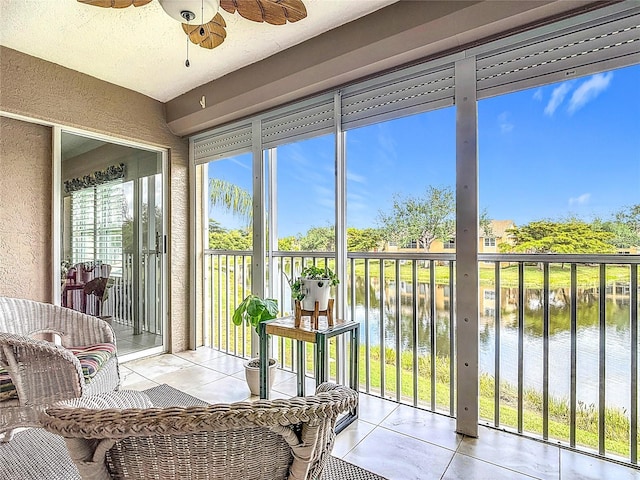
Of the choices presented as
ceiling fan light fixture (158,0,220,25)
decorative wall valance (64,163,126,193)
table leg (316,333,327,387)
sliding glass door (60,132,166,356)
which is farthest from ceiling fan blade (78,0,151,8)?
table leg (316,333,327,387)

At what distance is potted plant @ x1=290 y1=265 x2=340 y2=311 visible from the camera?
7.58 feet

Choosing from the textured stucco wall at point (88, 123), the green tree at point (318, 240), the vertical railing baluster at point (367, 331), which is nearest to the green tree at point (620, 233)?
the vertical railing baluster at point (367, 331)

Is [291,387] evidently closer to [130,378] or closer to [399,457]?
[399,457]

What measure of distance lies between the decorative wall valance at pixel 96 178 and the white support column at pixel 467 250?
2934 mm

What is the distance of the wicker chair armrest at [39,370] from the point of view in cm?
165

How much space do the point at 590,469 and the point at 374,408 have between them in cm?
117

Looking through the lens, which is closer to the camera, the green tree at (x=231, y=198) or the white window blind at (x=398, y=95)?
the white window blind at (x=398, y=95)

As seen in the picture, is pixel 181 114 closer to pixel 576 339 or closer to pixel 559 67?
pixel 559 67

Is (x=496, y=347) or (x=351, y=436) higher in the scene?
(x=496, y=347)

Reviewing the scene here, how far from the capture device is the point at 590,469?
1.74 m

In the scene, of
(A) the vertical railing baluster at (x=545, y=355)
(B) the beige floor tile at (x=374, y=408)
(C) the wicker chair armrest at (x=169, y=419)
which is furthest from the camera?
(B) the beige floor tile at (x=374, y=408)

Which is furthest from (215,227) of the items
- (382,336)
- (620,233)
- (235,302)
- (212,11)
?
(620,233)

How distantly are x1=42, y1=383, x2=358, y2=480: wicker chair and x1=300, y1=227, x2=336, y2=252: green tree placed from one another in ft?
6.88

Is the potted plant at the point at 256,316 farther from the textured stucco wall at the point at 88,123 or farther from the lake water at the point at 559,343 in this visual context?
the textured stucco wall at the point at 88,123
